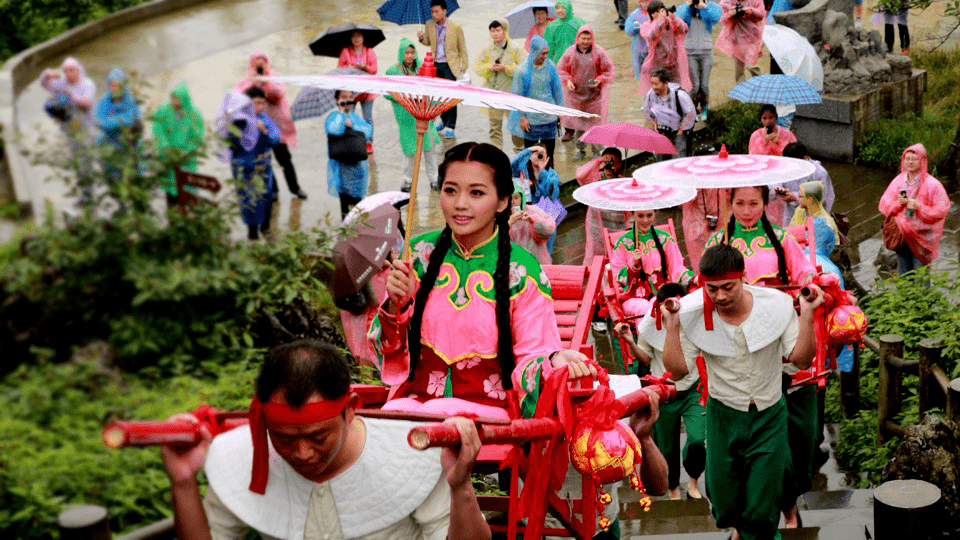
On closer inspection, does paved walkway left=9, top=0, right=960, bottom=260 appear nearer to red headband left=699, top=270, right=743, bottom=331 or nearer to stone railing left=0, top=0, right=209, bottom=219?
stone railing left=0, top=0, right=209, bottom=219

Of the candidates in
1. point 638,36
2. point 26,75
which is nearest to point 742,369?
point 26,75

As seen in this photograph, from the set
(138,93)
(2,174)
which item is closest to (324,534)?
(2,174)

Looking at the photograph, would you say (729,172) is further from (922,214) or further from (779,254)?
(922,214)

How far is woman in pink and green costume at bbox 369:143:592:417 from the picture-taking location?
17.3 ft

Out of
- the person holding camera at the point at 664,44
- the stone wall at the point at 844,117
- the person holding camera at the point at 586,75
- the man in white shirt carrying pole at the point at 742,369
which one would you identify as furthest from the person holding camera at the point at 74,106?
the stone wall at the point at 844,117

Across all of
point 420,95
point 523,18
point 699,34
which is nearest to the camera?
point 420,95

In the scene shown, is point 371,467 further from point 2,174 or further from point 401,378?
point 2,174

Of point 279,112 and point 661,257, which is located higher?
point 279,112

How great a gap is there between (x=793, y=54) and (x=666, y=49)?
198cm

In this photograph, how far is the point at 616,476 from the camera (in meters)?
4.68

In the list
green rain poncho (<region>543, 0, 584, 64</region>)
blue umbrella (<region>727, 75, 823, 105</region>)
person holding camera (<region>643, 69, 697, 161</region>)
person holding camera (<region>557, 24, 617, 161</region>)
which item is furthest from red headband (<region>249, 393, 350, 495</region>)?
green rain poncho (<region>543, 0, 584, 64</region>)

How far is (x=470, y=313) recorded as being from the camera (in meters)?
5.40

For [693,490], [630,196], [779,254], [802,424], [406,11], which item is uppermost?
[406,11]

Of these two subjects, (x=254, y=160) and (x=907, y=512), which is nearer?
(x=907, y=512)
